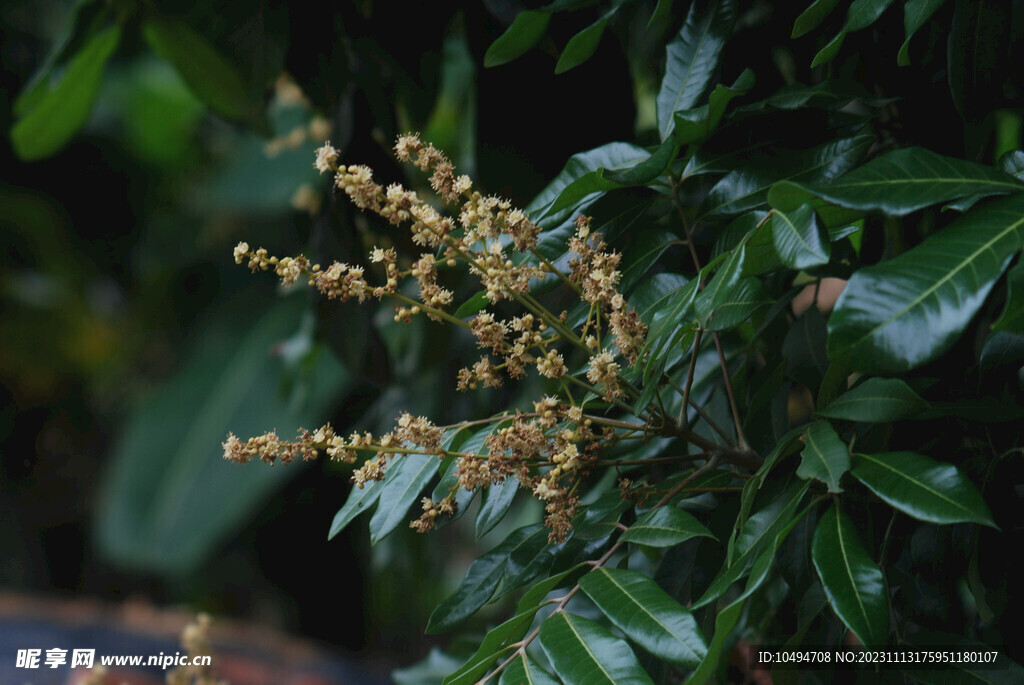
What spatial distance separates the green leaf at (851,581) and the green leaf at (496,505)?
19cm

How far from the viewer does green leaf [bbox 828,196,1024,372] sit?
320 millimetres

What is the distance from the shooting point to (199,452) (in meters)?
2.30

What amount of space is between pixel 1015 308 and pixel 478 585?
357 millimetres

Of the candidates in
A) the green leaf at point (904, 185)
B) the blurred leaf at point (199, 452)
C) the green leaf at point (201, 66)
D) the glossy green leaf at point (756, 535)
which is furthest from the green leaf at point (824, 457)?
the blurred leaf at point (199, 452)

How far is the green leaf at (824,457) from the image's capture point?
0.39 m

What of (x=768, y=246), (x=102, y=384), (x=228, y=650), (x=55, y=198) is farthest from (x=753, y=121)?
(x=55, y=198)

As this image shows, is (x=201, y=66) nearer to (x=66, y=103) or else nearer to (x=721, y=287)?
(x=66, y=103)

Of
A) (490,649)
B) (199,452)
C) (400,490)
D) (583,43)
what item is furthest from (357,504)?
(199,452)

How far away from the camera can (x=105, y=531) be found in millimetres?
2312

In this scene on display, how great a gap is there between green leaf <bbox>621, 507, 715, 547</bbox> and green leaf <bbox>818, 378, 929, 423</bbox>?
0.11 m

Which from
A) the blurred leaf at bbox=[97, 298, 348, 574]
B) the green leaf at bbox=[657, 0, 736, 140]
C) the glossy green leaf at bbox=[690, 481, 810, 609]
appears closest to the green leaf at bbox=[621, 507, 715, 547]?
the glossy green leaf at bbox=[690, 481, 810, 609]

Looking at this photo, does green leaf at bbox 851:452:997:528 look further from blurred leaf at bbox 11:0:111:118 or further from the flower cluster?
blurred leaf at bbox 11:0:111:118

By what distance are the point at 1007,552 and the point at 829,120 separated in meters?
0.31

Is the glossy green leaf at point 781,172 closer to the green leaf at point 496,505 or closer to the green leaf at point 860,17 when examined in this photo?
the green leaf at point 860,17
